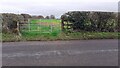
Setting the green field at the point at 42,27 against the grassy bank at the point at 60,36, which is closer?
the grassy bank at the point at 60,36

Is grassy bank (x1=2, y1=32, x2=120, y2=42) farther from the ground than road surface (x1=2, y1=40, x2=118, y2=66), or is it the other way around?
grassy bank (x1=2, y1=32, x2=120, y2=42)

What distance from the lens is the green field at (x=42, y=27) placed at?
57.7ft

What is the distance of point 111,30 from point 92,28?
146 cm

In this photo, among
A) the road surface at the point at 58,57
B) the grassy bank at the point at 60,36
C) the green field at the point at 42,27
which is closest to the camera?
the road surface at the point at 58,57

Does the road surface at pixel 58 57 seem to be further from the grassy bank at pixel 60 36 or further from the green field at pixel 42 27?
the green field at pixel 42 27

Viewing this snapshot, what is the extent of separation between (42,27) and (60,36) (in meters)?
1.83

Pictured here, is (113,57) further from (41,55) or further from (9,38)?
(9,38)

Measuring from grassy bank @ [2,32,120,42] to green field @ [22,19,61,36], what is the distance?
→ 11.7 inches

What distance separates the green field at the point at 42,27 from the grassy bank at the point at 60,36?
296 mm

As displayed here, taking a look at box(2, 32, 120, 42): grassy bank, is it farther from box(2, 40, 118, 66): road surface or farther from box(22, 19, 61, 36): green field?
box(2, 40, 118, 66): road surface

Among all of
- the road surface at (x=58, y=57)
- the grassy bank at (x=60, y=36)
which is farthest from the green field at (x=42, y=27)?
the road surface at (x=58, y=57)

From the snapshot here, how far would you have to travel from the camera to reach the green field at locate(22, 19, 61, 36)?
1759 centimetres

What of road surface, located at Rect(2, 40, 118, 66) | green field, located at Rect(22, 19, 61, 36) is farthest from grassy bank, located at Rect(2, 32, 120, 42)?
road surface, located at Rect(2, 40, 118, 66)

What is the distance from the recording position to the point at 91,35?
1775 centimetres
